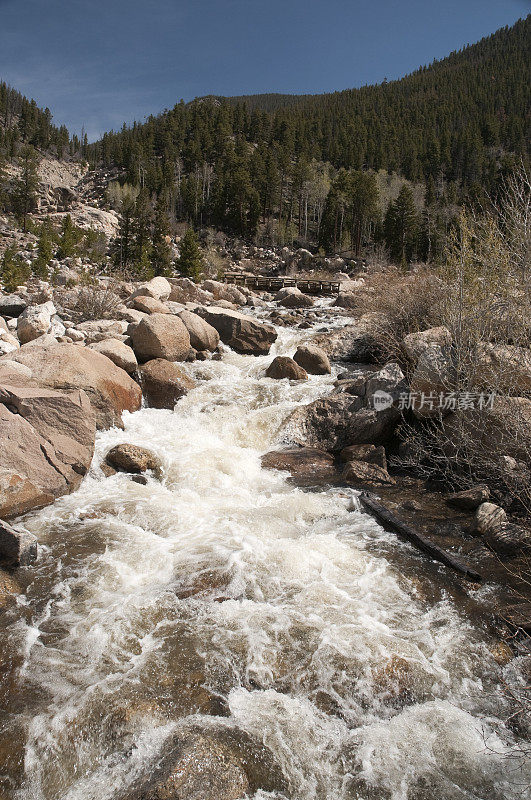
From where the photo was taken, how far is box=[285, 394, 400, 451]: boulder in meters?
9.67

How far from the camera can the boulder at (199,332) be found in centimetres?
1333

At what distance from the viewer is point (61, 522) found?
6.21 meters

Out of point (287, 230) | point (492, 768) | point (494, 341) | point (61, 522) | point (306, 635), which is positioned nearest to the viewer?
point (492, 768)

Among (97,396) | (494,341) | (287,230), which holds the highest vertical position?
(287,230)

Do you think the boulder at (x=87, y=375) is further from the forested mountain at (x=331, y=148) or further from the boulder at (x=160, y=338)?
the forested mountain at (x=331, y=148)

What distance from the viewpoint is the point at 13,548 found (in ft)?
17.0

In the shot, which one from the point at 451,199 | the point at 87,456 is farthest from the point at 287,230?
the point at 87,456

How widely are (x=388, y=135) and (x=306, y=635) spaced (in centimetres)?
10128

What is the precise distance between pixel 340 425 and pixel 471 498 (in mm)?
3202

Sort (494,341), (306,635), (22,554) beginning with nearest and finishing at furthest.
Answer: (306,635) → (22,554) → (494,341)

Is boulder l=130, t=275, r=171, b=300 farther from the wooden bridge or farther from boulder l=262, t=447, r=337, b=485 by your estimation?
the wooden bridge

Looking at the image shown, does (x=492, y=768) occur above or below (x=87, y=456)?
below

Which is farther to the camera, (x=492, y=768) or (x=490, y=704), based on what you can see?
(x=490, y=704)

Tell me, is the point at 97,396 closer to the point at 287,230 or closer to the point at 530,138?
the point at 287,230
